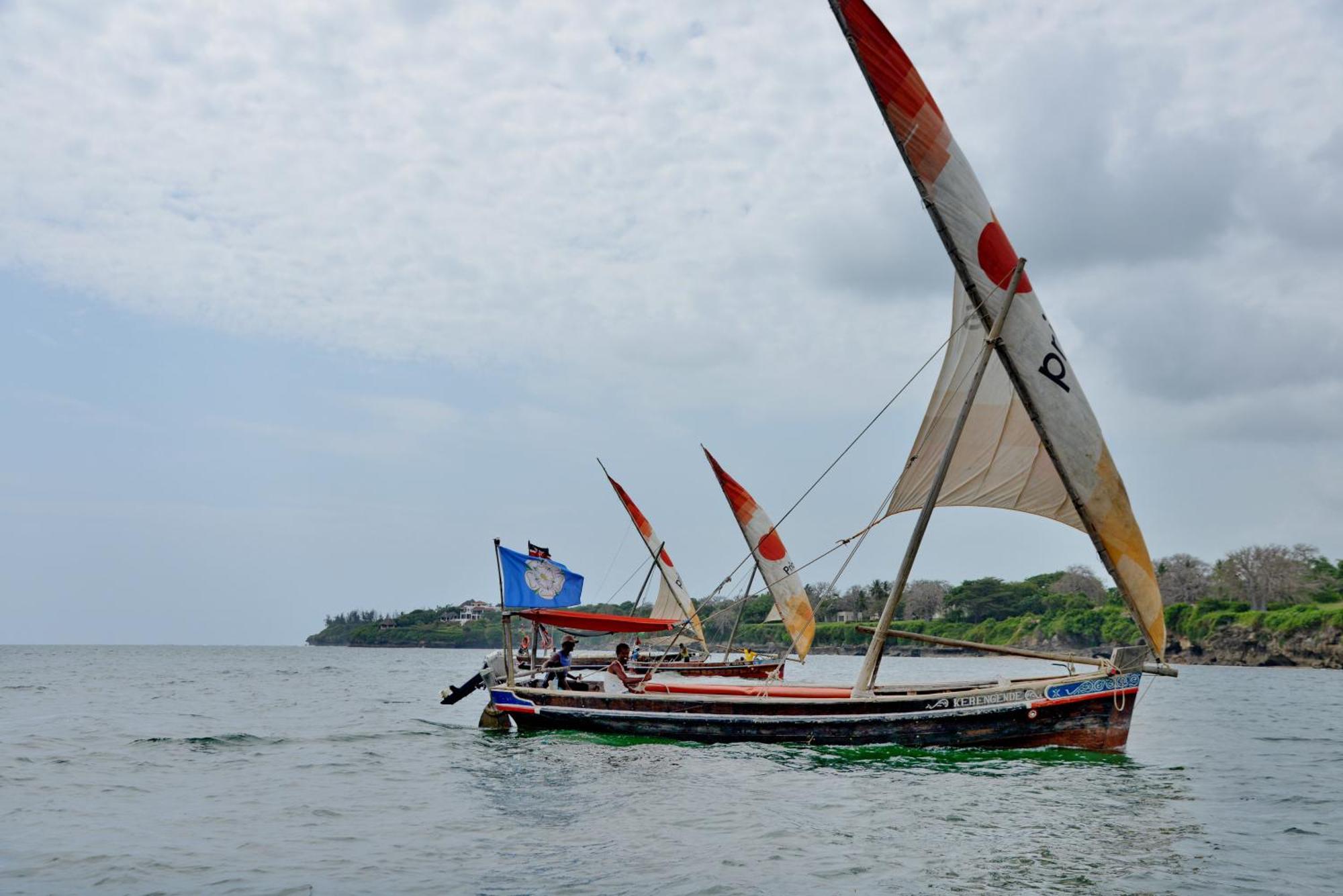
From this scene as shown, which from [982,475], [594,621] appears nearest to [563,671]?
[594,621]

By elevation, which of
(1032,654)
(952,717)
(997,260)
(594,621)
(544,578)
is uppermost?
(997,260)

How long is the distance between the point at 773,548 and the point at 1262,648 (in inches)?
2862

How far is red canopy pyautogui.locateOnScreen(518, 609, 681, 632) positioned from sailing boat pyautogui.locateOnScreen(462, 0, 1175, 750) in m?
4.82

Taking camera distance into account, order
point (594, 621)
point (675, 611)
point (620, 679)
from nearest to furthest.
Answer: point (620, 679) → point (594, 621) → point (675, 611)

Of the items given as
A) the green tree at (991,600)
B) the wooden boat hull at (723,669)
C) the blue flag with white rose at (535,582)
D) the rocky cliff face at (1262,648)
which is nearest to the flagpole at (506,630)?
the blue flag with white rose at (535,582)

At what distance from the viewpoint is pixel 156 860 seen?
12602 mm

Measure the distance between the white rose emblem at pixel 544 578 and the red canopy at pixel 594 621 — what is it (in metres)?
0.54

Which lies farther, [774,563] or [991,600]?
[991,600]

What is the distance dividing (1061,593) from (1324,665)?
61652 mm

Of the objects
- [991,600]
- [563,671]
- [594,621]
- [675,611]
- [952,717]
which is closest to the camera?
[952,717]

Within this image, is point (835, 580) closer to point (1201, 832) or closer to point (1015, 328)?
point (1015, 328)

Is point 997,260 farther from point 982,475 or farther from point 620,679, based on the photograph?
point 620,679

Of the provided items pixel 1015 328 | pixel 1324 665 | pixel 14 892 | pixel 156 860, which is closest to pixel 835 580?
pixel 1015 328

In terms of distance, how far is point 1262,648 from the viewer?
91.1 m
